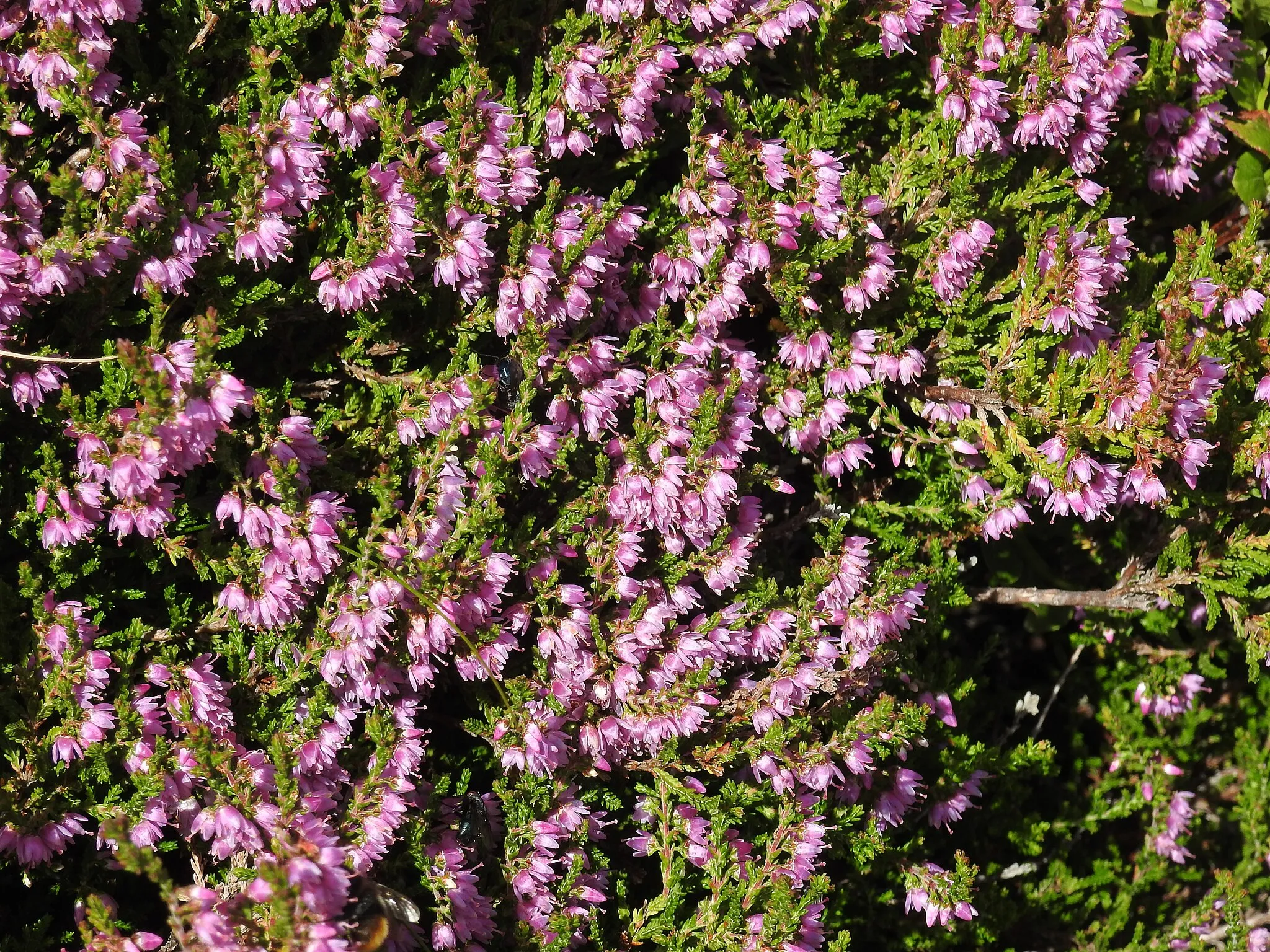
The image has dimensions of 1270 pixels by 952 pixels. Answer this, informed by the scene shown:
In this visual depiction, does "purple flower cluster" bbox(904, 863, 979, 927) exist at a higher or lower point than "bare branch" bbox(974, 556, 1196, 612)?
lower

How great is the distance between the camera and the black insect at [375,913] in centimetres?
258

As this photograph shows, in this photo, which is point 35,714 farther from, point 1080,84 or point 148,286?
point 1080,84

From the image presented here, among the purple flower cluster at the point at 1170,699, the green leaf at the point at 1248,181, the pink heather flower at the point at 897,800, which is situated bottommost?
the purple flower cluster at the point at 1170,699

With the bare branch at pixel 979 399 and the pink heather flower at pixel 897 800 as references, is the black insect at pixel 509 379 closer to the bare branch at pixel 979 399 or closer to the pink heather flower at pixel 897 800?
the bare branch at pixel 979 399

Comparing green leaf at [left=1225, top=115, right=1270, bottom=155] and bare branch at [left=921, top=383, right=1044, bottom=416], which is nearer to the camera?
bare branch at [left=921, top=383, right=1044, bottom=416]

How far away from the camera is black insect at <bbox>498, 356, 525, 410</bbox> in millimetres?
3209

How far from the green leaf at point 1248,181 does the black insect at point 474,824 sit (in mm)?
3402

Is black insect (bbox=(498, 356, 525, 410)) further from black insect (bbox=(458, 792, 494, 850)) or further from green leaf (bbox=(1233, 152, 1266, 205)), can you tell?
green leaf (bbox=(1233, 152, 1266, 205))

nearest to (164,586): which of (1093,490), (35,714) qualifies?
(35,714)

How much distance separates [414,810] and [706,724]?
0.92 metres

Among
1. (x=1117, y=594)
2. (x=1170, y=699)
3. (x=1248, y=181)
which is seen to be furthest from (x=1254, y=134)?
(x=1170, y=699)

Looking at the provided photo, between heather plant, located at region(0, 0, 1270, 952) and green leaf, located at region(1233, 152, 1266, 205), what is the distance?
2cm

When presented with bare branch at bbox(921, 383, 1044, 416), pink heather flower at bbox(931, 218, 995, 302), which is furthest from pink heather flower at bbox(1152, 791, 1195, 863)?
pink heather flower at bbox(931, 218, 995, 302)

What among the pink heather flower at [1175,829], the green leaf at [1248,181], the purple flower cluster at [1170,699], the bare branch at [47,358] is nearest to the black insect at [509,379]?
the bare branch at [47,358]
